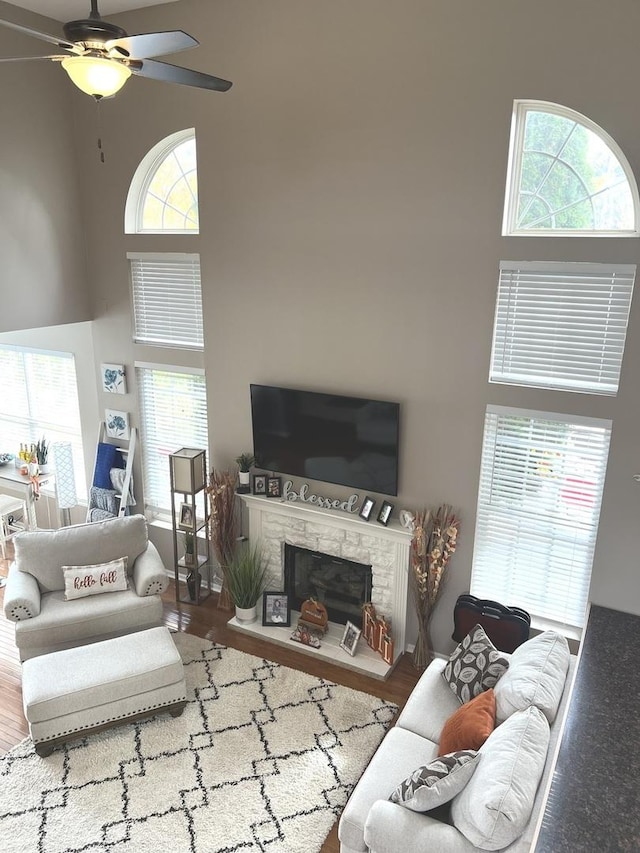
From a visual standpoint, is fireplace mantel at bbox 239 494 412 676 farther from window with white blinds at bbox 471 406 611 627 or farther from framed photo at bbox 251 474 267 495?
window with white blinds at bbox 471 406 611 627

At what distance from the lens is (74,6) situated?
4.73 m

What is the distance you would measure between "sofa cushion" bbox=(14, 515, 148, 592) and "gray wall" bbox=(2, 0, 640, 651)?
111cm

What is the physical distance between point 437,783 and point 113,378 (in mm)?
4328

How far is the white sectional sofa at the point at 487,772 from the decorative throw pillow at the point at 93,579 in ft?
7.82

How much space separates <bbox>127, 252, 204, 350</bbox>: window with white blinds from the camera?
5.32 metres

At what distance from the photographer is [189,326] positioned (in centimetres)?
544

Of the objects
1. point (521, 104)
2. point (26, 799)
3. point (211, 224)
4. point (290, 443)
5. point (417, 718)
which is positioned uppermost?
point (521, 104)

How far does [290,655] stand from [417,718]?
1533 millimetres

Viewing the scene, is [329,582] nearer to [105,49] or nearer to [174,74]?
[174,74]

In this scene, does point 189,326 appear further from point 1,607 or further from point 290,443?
point 1,607

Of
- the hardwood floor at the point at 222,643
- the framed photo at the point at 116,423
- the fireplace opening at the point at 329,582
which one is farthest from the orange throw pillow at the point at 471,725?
the framed photo at the point at 116,423

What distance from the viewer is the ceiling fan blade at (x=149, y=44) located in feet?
7.47

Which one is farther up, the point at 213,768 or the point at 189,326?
the point at 189,326

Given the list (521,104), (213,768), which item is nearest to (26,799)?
(213,768)
